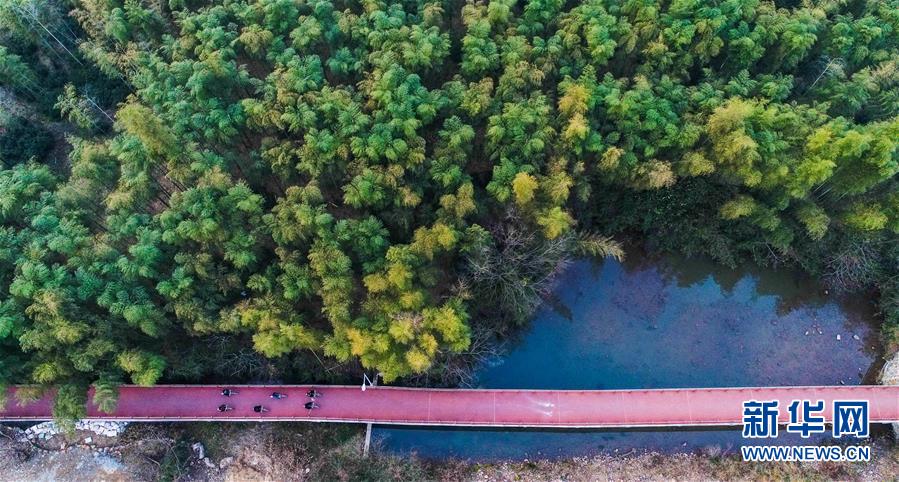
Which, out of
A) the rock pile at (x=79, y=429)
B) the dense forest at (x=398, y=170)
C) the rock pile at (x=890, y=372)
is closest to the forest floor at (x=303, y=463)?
the rock pile at (x=79, y=429)

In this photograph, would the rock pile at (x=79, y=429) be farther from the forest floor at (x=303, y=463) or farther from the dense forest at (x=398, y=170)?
the dense forest at (x=398, y=170)

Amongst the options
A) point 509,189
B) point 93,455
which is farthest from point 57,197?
point 509,189

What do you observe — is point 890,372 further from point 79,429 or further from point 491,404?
point 79,429

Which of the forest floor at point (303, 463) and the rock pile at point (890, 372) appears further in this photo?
the rock pile at point (890, 372)

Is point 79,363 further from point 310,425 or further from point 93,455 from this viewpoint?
point 310,425

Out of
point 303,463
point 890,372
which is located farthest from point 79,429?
point 890,372

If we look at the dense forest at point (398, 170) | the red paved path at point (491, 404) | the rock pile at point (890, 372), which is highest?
the dense forest at point (398, 170)
